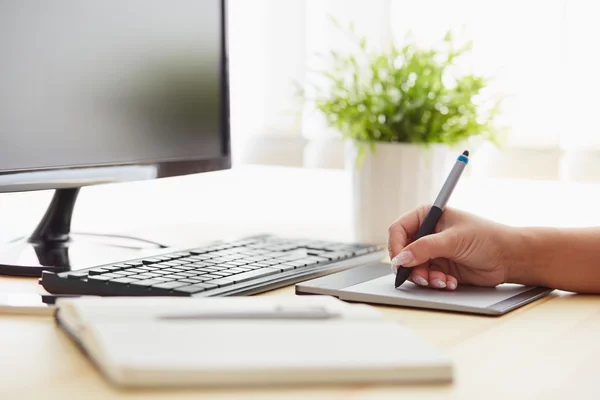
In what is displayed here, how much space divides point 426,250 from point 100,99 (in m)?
0.47

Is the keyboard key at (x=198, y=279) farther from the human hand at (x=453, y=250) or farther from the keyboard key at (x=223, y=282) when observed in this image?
the human hand at (x=453, y=250)

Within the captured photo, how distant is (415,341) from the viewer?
0.63 meters

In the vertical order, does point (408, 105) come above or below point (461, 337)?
above

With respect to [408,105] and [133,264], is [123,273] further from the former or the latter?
[408,105]

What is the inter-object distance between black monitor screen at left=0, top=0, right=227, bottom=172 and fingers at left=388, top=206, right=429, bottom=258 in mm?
385

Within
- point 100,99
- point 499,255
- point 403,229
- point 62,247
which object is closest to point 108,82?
point 100,99

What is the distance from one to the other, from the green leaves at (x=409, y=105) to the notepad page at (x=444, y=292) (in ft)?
1.31

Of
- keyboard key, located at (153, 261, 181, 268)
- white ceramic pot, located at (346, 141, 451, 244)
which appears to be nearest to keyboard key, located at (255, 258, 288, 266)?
keyboard key, located at (153, 261, 181, 268)

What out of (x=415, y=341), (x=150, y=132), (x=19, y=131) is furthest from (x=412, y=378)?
(x=150, y=132)

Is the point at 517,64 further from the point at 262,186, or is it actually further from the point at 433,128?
the point at 262,186

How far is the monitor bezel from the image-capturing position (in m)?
1.00

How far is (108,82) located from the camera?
3.68 ft

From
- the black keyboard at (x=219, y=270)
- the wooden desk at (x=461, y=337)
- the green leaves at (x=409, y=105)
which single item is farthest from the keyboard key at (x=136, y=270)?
the green leaves at (x=409, y=105)

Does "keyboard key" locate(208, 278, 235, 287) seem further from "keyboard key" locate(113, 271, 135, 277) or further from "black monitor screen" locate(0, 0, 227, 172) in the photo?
"black monitor screen" locate(0, 0, 227, 172)
